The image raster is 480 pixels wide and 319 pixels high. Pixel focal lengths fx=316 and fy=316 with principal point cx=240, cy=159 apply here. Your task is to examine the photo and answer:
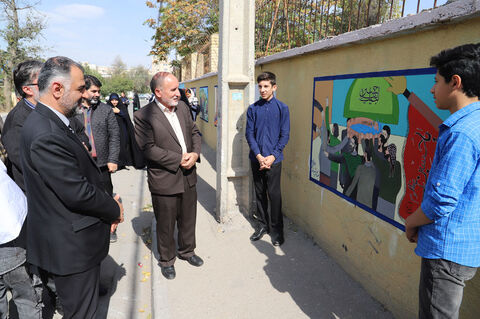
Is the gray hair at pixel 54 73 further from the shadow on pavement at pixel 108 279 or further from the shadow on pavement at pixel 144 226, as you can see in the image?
the shadow on pavement at pixel 144 226

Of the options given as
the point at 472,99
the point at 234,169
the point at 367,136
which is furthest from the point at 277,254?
the point at 472,99

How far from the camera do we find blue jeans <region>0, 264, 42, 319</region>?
2244 mm

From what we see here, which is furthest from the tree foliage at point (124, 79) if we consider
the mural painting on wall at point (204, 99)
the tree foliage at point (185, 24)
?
the mural painting on wall at point (204, 99)

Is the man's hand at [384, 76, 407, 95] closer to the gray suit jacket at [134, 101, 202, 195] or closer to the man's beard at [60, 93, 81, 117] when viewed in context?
the gray suit jacket at [134, 101, 202, 195]

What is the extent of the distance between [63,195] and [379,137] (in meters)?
2.55

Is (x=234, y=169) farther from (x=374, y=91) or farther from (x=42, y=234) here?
(x=42, y=234)

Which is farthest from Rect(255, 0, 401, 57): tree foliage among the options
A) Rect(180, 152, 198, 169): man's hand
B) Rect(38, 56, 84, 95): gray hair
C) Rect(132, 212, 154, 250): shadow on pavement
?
Rect(132, 212, 154, 250): shadow on pavement

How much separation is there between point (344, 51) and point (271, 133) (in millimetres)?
1287

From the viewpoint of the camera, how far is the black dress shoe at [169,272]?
3531mm

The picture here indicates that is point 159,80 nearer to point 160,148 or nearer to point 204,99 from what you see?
point 160,148

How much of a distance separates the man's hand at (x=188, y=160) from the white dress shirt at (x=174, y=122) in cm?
9

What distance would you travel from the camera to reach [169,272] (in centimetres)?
355

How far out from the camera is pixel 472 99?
159 cm

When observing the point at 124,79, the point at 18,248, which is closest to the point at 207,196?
the point at 18,248
